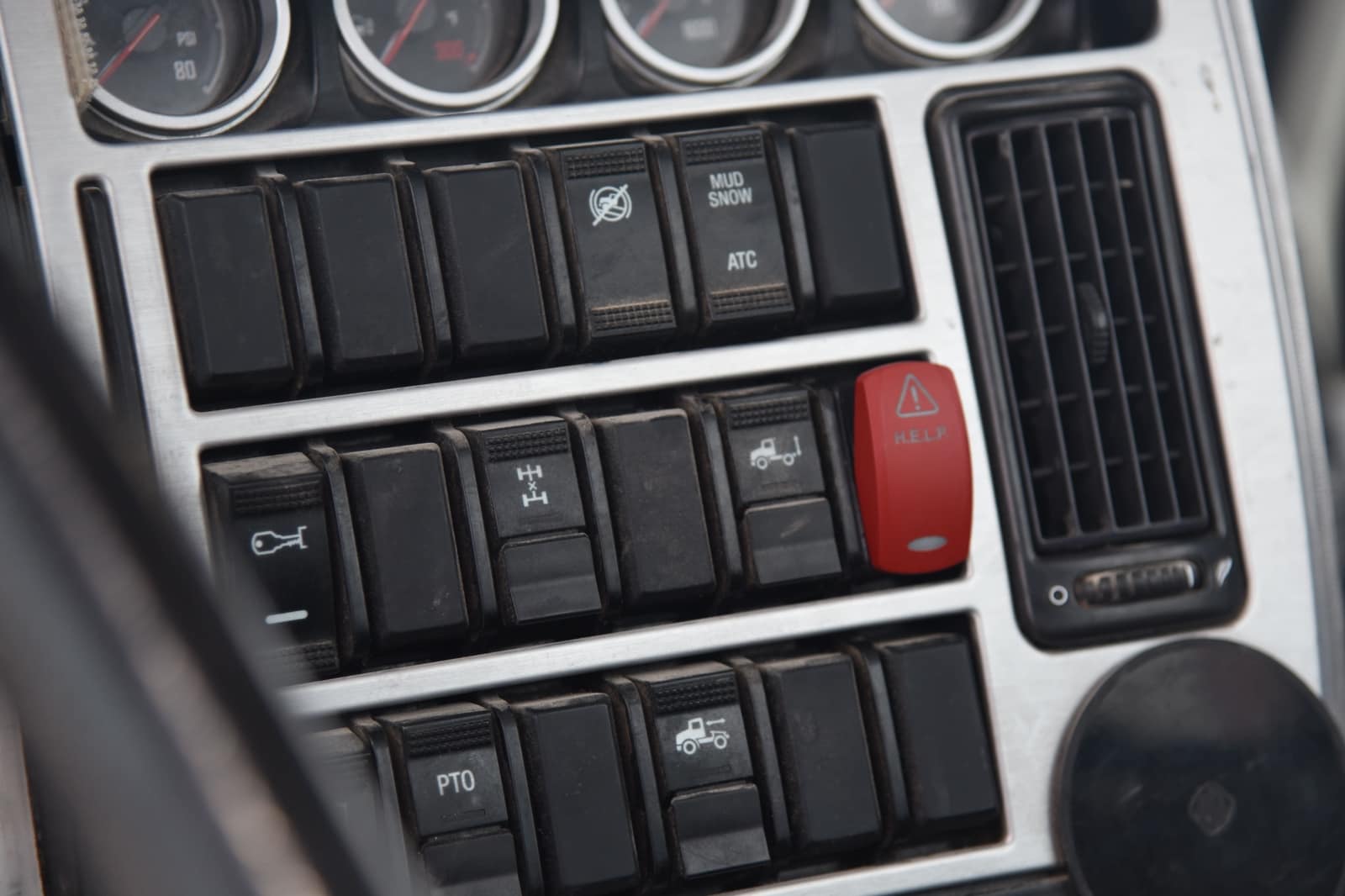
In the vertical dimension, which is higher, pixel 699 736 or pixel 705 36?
pixel 705 36

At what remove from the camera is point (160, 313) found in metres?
0.89

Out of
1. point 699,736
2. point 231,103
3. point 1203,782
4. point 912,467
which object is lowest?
point 1203,782

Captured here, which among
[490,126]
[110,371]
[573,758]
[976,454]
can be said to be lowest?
[573,758]

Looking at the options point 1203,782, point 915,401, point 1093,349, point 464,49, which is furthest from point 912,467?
point 464,49

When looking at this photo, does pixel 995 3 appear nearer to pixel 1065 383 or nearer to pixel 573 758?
pixel 1065 383

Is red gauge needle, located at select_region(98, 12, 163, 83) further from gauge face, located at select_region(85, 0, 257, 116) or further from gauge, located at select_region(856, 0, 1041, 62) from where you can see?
gauge, located at select_region(856, 0, 1041, 62)

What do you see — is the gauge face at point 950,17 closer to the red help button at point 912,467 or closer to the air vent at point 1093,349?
the air vent at point 1093,349

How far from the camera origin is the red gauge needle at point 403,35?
98cm

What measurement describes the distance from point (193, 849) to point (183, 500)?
2.06 ft

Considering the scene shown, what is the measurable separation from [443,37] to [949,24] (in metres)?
0.38

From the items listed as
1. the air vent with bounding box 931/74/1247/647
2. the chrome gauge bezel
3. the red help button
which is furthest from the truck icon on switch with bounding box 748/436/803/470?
the chrome gauge bezel

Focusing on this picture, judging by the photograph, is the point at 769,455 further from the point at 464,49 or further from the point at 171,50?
the point at 171,50

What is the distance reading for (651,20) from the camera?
1046 millimetres

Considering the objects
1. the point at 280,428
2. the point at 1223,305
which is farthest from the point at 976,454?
the point at 280,428
